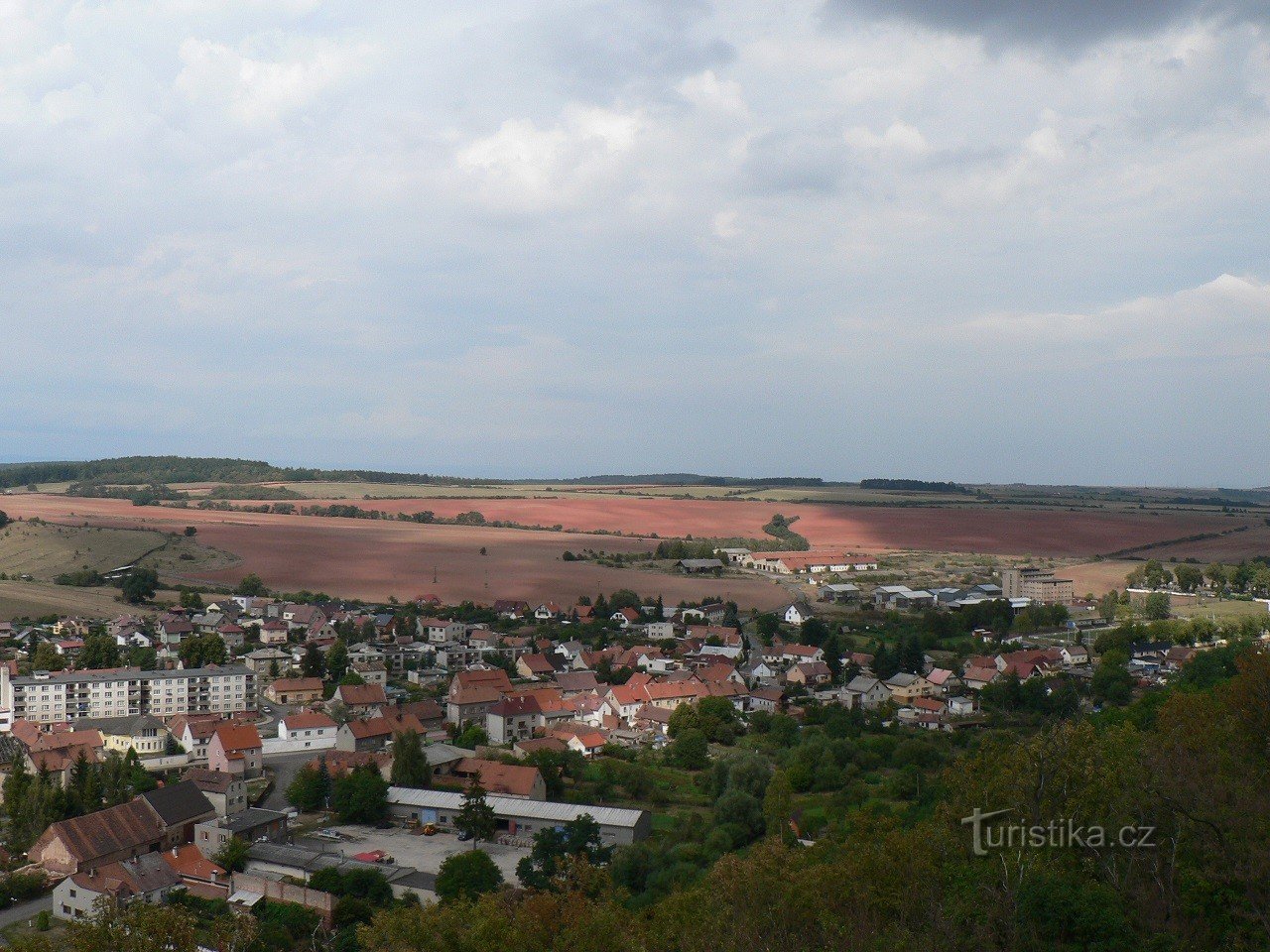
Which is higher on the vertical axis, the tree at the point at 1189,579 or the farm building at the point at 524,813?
the tree at the point at 1189,579

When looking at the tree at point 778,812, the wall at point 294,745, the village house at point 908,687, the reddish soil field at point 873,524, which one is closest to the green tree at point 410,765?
the wall at point 294,745

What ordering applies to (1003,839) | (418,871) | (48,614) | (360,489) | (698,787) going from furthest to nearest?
(360,489)
(48,614)
(698,787)
(418,871)
(1003,839)

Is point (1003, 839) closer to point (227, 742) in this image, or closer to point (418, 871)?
point (418, 871)

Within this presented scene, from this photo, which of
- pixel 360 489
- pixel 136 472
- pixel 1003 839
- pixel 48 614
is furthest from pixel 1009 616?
pixel 136 472

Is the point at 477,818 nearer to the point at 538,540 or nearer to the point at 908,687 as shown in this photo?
the point at 908,687

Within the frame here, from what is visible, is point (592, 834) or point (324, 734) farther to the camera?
point (324, 734)

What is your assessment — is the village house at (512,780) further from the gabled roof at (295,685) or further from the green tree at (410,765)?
the gabled roof at (295,685)

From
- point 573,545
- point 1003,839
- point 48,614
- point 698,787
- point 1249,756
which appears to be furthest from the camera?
point 573,545
